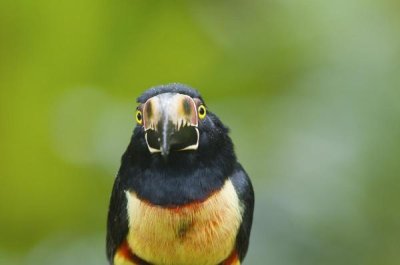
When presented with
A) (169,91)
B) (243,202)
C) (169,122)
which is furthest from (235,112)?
(169,122)

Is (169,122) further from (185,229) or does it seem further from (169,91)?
(185,229)

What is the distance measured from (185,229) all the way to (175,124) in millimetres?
333

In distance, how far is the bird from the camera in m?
2.71

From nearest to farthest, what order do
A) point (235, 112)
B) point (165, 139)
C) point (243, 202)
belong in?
point (165, 139) < point (243, 202) < point (235, 112)

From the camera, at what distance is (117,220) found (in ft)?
9.48

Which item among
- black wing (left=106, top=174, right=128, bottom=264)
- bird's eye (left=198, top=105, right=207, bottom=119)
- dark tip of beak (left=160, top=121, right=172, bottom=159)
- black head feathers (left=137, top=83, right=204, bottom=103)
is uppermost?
black head feathers (left=137, top=83, right=204, bottom=103)

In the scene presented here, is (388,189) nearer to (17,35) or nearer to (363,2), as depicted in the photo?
(363,2)

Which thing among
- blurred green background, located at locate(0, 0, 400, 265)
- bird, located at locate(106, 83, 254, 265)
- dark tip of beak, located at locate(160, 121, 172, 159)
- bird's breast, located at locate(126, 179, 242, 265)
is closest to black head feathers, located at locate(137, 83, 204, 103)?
bird, located at locate(106, 83, 254, 265)

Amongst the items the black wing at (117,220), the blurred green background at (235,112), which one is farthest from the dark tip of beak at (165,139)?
the blurred green background at (235,112)

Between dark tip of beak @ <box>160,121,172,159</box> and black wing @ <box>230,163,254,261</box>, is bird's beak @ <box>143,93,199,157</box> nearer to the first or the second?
dark tip of beak @ <box>160,121,172,159</box>

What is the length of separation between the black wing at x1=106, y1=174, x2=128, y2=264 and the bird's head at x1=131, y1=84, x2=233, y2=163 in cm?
19

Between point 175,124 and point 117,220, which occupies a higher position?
point 175,124

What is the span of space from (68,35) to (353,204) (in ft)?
4.42

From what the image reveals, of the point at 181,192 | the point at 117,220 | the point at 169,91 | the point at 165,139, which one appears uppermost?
the point at 169,91
